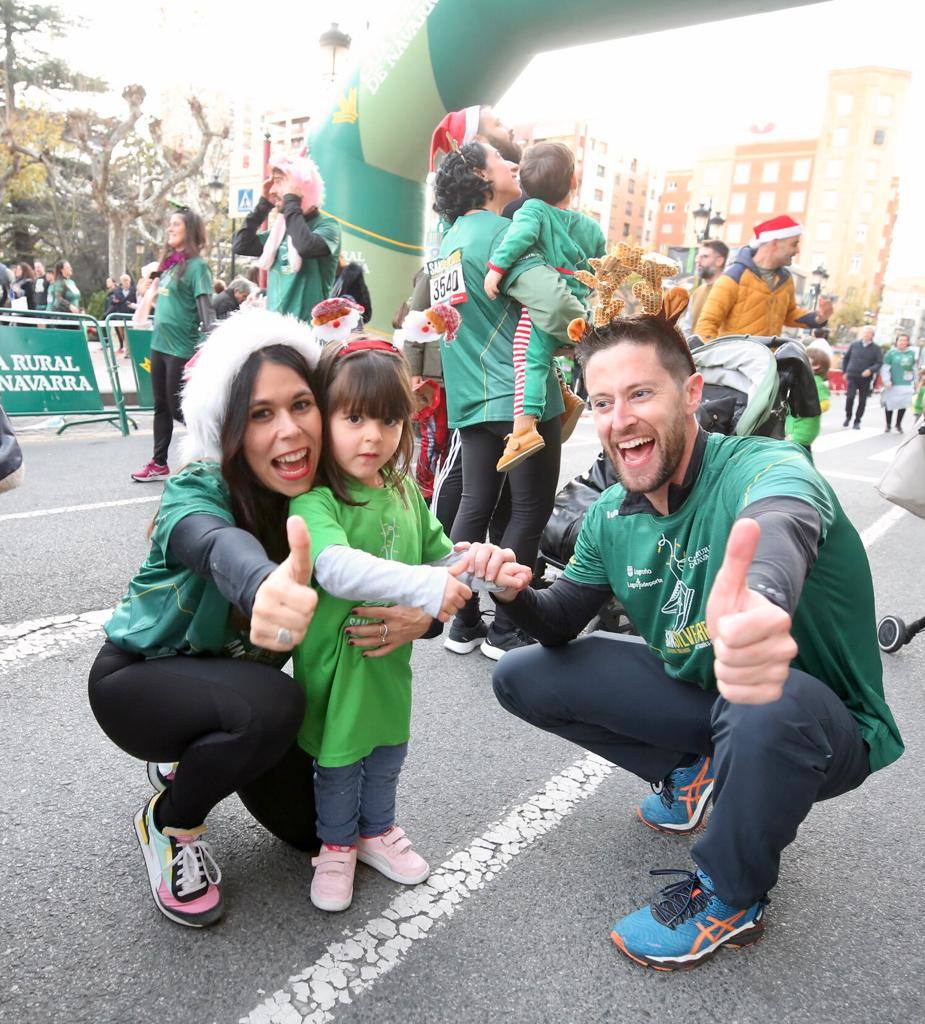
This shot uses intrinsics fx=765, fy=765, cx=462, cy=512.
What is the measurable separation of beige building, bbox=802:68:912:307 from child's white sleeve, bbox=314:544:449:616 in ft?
298

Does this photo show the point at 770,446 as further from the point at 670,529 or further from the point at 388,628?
the point at 388,628

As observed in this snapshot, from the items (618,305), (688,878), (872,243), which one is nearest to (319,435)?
(618,305)

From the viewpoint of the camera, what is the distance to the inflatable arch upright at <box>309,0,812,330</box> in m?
6.92

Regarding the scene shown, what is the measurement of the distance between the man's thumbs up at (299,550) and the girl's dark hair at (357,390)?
526 mm

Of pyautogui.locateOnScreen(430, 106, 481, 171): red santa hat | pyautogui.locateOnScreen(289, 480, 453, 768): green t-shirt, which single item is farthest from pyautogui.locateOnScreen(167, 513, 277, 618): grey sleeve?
pyautogui.locateOnScreen(430, 106, 481, 171): red santa hat

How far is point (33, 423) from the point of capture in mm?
7832

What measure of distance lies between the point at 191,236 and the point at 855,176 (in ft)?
310

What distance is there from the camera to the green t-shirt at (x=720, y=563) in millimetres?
1655

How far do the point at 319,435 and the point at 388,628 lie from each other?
48 cm

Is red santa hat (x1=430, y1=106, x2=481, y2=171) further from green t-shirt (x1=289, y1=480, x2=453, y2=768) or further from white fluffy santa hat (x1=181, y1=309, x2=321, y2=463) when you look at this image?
green t-shirt (x1=289, y1=480, x2=453, y2=768)

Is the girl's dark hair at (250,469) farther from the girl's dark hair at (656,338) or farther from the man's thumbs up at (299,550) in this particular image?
the girl's dark hair at (656,338)

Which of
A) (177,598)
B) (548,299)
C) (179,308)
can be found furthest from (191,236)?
(177,598)

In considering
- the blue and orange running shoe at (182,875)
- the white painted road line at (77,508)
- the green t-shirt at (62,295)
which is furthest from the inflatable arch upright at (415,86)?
the green t-shirt at (62,295)

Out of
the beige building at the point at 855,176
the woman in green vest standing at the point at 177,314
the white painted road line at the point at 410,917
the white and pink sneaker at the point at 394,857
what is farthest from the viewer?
the beige building at the point at 855,176
